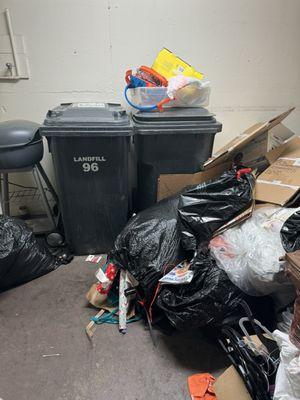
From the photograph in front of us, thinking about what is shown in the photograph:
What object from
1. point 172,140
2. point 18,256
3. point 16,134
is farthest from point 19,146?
point 172,140

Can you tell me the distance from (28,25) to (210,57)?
1.25m

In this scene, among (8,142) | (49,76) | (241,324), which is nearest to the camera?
(241,324)

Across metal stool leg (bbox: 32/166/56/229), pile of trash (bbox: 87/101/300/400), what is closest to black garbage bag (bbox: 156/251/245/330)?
pile of trash (bbox: 87/101/300/400)

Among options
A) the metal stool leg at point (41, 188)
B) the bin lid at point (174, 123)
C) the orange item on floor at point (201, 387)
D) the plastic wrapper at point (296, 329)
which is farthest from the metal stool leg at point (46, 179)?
the plastic wrapper at point (296, 329)

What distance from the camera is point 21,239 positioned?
66.4 inches

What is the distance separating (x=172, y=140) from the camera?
174 centimetres

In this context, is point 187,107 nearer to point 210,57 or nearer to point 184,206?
point 210,57

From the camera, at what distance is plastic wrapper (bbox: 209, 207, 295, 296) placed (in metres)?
1.10

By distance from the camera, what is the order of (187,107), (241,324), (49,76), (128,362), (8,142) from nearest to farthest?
1. (241,324)
2. (128,362)
3. (8,142)
4. (187,107)
5. (49,76)

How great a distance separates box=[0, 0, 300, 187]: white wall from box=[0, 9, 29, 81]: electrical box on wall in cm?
4

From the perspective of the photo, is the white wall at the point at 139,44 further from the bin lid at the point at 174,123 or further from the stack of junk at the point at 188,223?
the bin lid at the point at 174,123

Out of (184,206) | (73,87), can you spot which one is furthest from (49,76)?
(184,206)

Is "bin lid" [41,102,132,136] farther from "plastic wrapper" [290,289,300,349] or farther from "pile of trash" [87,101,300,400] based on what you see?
"plastic wrapper" [290,289,300,349]

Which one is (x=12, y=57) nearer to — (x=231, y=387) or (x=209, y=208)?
(x=209, y=208)
